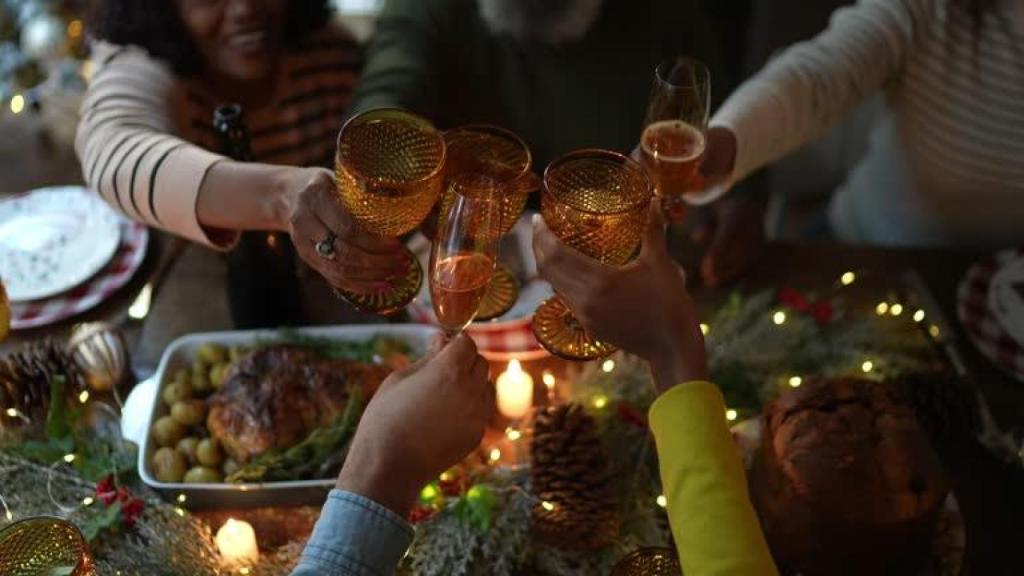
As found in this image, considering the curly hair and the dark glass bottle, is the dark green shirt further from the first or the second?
the dark glass bottle

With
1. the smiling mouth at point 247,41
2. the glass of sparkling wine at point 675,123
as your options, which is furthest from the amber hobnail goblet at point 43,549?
the smiling mouth at point 247,41

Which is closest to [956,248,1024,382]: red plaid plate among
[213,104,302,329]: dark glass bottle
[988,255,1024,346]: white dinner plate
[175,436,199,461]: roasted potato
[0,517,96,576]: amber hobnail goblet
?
[988,255,1024,346]: white dinner plate

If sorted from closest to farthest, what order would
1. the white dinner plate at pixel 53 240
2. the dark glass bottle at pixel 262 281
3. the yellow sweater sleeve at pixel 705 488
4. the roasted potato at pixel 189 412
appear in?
the yellow sweater sleeve at pixel 705 488
the roasted potato at pixel 189 412
the dark glass bottle at pixel 262 281
the white dinner plate at pixel 53 240

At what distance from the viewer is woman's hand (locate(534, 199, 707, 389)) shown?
2.68 ft

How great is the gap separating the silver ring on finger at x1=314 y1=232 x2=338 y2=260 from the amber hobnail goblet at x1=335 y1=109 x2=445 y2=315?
0.05 m

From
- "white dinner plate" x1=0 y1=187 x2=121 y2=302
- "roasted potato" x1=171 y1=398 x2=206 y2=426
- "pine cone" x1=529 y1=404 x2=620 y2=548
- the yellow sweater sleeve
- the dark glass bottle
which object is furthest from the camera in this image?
"white dinner plate" x1=0 y1=187 x2=121 y2=302

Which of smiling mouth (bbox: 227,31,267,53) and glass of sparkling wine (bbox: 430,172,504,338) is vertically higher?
glass of sparkling wine (bbox: 430,172,504,338)

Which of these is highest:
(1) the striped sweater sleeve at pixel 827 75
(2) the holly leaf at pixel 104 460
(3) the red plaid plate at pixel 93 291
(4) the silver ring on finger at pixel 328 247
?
(4) the silver ring on finger at pixel 328 247

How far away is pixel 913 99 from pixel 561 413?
97 centimetres

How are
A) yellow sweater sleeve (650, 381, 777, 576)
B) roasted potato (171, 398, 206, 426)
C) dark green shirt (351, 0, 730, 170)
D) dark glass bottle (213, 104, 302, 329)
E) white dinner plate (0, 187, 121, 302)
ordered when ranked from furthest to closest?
dark green shirt (351, 0, 730, 170)
white dinner plate (0, 187, 121, 302)
dark glass bottle (213, 104, 302, 329)
roasted potato (171, 398, 206, 426)
yellow sweater sleeve (650, 381, 777, 576)

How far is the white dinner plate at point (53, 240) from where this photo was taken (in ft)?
4.62

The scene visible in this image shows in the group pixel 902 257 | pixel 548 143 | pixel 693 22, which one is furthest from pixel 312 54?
pixel 902 257

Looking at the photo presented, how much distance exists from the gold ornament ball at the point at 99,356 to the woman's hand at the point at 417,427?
0.54m

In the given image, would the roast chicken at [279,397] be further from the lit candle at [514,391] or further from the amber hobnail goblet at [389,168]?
the amber hobnail goblet at [389,168]
